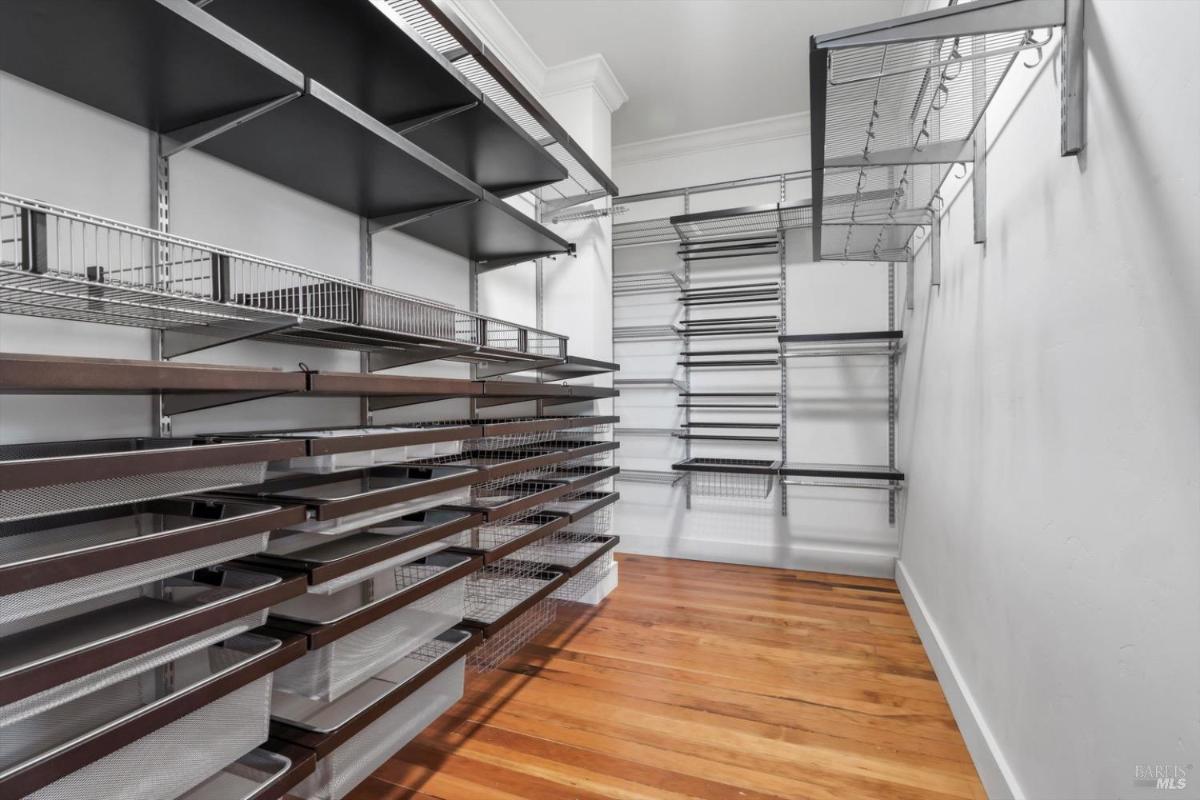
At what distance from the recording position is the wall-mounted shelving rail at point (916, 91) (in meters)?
Result: 0.90

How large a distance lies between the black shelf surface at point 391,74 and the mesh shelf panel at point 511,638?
1.46 m

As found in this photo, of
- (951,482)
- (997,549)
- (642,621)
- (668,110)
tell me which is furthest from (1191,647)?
(668,110)

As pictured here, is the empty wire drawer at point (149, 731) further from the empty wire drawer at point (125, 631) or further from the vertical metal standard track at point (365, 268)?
the vertical metal standard track at point (365, 268)

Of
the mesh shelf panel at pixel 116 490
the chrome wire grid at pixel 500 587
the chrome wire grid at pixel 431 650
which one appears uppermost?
the mesh shelf panel at pixel 116 490

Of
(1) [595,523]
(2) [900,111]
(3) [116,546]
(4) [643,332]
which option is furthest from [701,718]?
(4) [643,332]

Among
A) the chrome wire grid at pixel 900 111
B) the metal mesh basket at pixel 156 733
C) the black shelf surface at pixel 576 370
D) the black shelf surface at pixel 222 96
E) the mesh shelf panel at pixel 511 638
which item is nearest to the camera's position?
the metal mesh basket at pixel 156 733

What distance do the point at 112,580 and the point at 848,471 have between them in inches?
110

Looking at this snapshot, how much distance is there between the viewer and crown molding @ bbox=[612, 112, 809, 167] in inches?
130

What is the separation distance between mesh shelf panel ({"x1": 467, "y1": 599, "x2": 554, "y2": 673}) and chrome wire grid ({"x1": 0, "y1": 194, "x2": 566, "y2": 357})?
0.95m

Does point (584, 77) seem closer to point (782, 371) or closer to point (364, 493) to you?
point (782, 371)

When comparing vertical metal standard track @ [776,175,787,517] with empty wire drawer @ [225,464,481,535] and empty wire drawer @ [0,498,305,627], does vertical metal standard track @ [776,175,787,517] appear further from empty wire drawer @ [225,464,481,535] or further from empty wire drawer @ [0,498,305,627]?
empty wire drawer @ [0,498,305,627]

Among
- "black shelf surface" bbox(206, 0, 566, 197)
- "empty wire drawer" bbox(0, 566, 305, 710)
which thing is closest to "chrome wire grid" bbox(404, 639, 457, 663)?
"empty wire drawer" bbox(0, 566, 305, 710)

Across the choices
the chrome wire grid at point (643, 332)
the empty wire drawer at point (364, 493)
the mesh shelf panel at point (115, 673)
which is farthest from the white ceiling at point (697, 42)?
the mesh shelf panel at point (115, 673)
